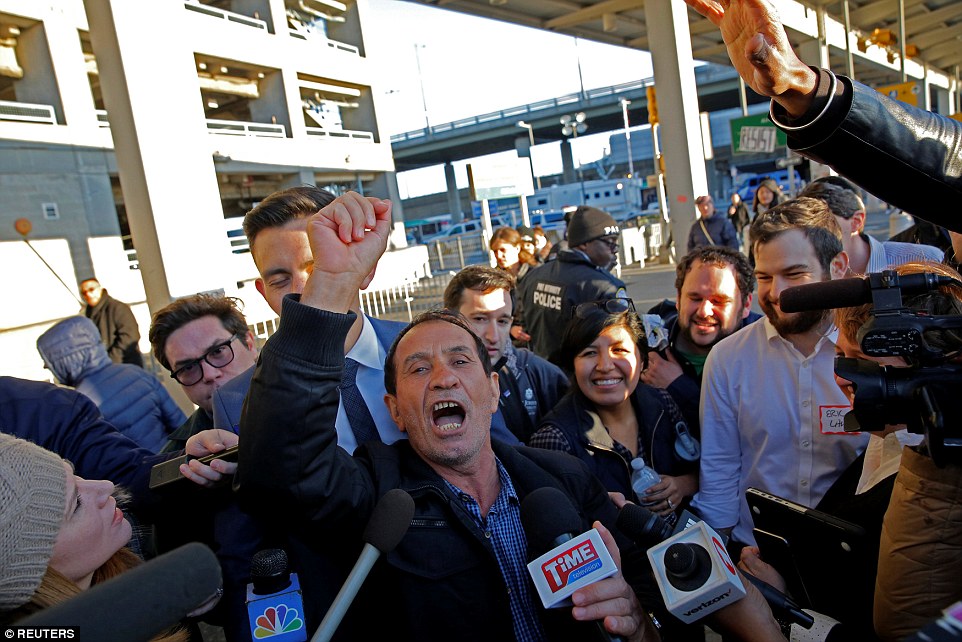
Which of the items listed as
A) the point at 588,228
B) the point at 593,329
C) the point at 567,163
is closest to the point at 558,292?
the point at 588,228

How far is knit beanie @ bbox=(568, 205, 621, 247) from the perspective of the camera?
580 centimetres

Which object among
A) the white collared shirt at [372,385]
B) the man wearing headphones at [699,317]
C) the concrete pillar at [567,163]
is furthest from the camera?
the concrete pillar at [567,163]

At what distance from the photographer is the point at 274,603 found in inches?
65.4

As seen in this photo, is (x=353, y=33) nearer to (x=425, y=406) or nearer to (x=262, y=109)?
(x=262, y=109)

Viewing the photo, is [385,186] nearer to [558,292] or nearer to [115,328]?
[115,328]

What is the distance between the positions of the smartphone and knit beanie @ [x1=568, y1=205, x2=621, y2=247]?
4356 millimetres

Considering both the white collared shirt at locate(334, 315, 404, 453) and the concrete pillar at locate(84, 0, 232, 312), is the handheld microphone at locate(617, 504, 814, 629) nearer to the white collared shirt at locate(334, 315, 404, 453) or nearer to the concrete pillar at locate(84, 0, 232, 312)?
the white collared shirt at locate(334, 315, 404, 453)

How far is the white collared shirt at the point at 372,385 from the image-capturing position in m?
2.44

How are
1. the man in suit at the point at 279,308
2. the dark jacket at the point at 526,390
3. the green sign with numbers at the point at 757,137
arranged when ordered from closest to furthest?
the man in suit at the point at 279,308
the dark jacket at the point at 526,390
the green sign with numbers at the point at 757,137

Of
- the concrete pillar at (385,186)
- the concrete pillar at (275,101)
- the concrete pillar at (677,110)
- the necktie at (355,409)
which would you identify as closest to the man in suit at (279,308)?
the necktie at (355,409)

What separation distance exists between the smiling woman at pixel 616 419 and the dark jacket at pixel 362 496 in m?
0.74

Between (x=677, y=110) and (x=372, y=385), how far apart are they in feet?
38.3

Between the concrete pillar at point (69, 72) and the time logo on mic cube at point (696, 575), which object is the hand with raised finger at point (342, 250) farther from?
the concrete pillar at point (69, 72)

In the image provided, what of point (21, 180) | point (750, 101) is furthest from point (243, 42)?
point (750, 101)
